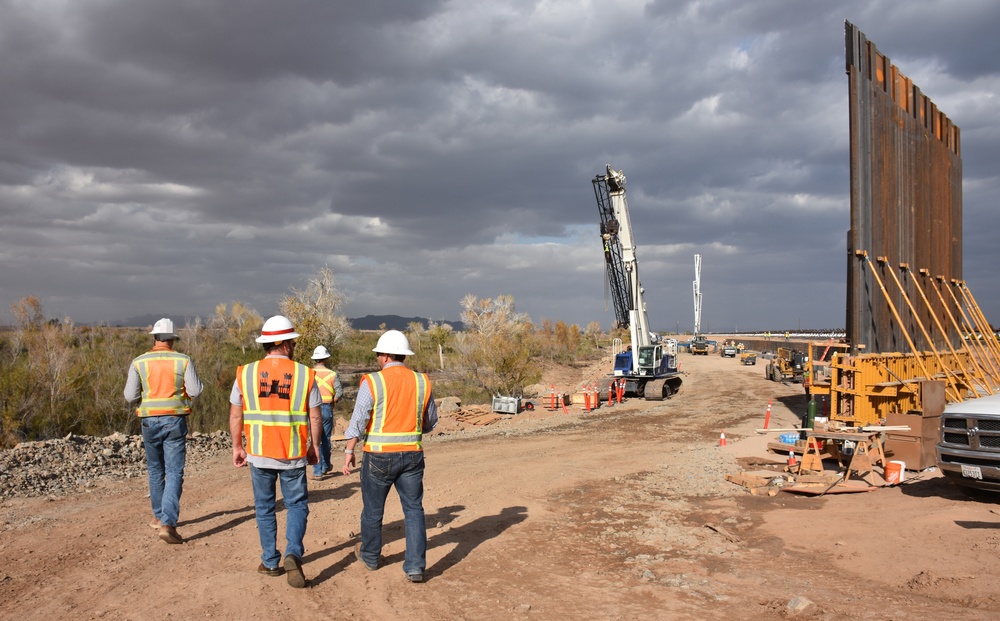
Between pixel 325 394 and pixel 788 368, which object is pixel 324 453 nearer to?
pixel 325 394

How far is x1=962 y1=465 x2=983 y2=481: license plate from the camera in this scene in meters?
8.11

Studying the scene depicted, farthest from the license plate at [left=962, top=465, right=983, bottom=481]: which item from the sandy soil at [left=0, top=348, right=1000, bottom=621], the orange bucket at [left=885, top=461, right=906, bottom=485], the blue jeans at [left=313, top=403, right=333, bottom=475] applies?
the blue jeans at [left=313, top=403, right=333, bottom=475]

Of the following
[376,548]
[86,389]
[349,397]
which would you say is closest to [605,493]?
[376,548]

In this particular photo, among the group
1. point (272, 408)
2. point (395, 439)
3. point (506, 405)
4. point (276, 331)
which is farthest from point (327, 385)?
point (506, 405)

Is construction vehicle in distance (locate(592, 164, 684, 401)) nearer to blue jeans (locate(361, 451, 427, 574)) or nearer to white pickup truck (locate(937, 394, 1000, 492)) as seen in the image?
white pickup truck (locate(937, 394, 1000, 492))

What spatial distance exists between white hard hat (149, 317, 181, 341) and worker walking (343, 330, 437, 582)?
2613mm

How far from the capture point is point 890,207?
17.3 metres

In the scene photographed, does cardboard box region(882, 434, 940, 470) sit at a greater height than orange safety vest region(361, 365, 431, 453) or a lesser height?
lesser

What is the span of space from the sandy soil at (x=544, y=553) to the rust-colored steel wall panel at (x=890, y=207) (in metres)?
6.93

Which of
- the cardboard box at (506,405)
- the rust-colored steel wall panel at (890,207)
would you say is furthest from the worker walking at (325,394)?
the rust-colored steel wall panel at (890,207)

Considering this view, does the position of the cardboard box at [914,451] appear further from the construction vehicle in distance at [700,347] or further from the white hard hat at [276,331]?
the construction vehicle in distance at [700,347]

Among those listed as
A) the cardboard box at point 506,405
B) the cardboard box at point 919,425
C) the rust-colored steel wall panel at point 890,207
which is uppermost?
the rust-colored steel wall panel at point 890,207

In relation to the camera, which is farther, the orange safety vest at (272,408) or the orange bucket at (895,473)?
the orange bucket at (895,473)

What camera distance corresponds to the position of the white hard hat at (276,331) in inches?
216
